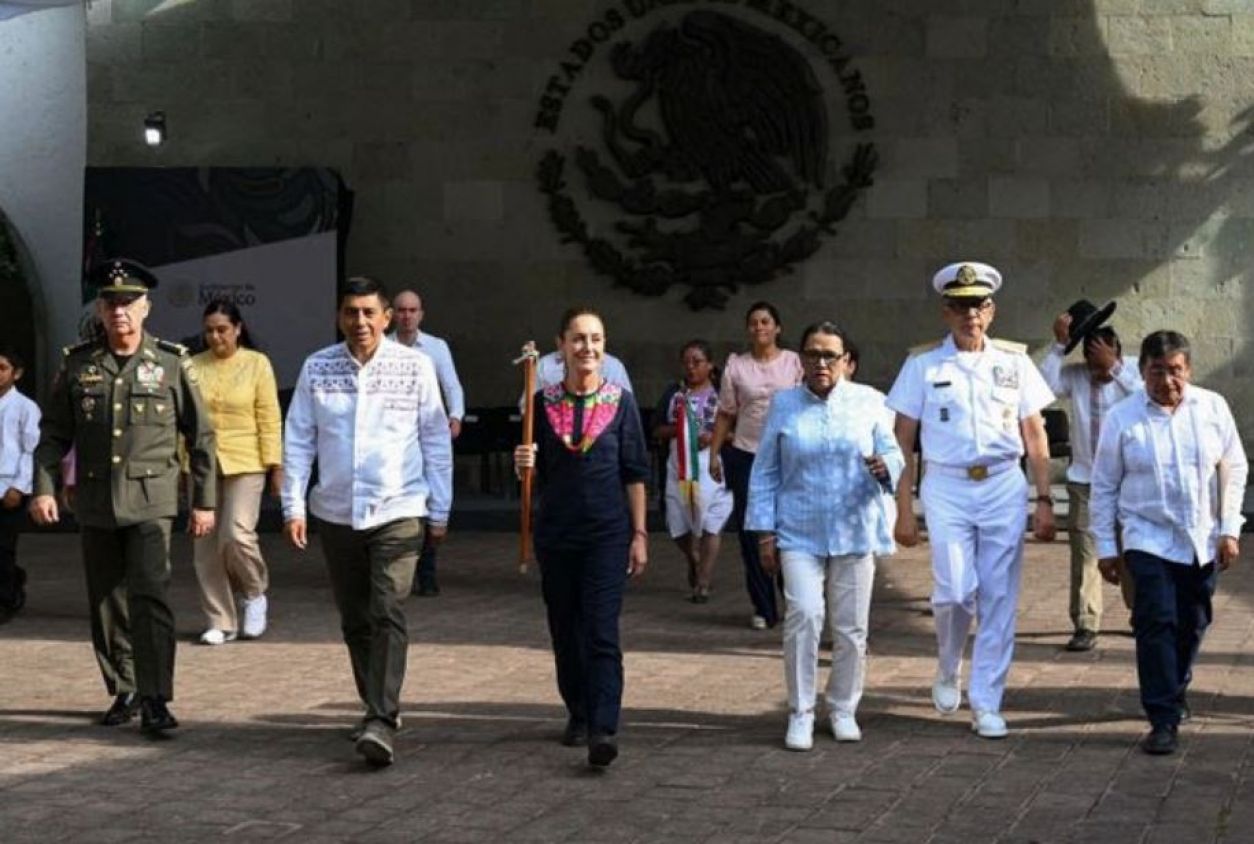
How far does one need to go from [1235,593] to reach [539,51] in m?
8.99

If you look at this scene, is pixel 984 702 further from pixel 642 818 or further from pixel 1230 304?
pixel 1230 304

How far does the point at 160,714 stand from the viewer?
1026cm

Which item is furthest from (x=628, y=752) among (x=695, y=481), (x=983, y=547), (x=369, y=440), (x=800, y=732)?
(x=695, y=481)

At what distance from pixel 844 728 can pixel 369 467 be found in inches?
82.9

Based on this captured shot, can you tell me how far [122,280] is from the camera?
10688 mm

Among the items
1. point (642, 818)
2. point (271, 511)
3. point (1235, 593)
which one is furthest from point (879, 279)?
point (642, 818)

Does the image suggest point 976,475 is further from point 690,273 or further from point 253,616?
point 690,273

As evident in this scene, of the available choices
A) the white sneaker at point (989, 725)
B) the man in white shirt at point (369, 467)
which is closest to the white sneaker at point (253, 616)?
the man in white shirt at point (369, 467)

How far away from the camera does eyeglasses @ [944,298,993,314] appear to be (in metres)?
10.6

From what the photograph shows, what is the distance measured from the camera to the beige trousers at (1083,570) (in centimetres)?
1298

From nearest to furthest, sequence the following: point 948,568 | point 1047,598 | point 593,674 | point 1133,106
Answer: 1. point 593,674
2. point 948,568
3. point 1047,598
4. point 1133,106

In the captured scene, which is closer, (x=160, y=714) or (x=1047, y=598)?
(x=160, y=714)

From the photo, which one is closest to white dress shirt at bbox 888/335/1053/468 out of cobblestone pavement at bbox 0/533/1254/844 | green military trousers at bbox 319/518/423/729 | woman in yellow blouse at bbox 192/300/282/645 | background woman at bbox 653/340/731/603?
cobblestone pavement at bbox 0/533/1254/844

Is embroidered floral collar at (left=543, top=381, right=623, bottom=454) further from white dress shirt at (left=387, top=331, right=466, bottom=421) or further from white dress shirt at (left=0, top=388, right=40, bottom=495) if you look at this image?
white dress shirt at (left=387, top=331, right=466, bottom=421)
